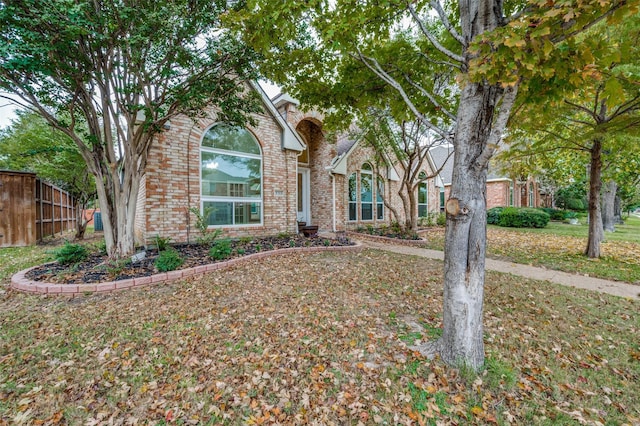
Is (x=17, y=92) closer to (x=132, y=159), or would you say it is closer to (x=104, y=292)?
(x=132, y=159)

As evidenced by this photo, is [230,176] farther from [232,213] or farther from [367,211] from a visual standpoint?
[367,211]

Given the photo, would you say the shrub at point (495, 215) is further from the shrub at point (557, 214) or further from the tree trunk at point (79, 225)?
the tree trunk at point (79, 225)

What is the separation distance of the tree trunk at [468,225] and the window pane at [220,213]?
7.33 meters

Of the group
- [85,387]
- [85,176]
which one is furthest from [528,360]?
[85,176]

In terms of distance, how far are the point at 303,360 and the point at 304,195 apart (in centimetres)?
1080

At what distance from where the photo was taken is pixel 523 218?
15844mm

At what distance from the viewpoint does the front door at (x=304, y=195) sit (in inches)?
516

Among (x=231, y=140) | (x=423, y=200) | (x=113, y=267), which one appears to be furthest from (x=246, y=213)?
(x=423, y=200)

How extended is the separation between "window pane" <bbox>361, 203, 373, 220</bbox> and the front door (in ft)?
10.2

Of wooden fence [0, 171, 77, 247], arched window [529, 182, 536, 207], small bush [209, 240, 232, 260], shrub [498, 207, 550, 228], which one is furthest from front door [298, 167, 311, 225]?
arched window [529, 182, 536, 207]

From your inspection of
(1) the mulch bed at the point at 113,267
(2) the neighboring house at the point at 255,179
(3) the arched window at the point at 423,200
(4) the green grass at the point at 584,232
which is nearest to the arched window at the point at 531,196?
(4) the green grass at the point at 584,232

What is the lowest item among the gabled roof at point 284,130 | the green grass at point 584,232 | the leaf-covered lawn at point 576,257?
the leaf-covered lawn at point 576,257

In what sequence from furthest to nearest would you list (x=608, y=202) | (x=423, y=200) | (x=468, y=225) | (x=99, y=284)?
(x=423, y=200)
(x=608, y=202)
(x=99, y=284)
(x=468, y=225)

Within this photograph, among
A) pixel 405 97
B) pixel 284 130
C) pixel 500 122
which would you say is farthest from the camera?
pixel 284 130
